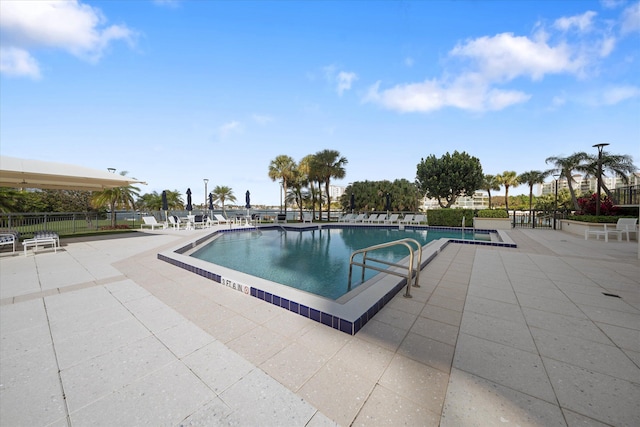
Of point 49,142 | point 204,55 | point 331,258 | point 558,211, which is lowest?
point 331,258

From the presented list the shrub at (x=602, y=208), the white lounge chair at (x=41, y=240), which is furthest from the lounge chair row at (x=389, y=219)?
the white lounge chair at (x=41, y=240)

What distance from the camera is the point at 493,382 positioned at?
Result: 68.2 inches

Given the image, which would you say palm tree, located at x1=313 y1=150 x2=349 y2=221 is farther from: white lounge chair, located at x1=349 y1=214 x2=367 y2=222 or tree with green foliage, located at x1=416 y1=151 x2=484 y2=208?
tree with green foliage, located at x1=416 y1=151 x2=484 y2=208

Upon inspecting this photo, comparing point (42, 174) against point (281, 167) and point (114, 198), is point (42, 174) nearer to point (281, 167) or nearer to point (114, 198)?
point (114, 198)

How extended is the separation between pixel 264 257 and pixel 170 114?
1059 cm

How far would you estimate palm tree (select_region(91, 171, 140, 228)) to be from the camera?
563 inches

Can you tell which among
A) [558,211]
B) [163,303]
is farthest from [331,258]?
[558,211]

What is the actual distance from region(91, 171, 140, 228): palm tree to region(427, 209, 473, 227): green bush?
18473 millimetres

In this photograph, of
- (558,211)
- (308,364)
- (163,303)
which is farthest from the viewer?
(558,211)

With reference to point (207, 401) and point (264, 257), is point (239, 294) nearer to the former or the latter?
point (207, 401)

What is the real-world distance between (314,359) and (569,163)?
866 inches

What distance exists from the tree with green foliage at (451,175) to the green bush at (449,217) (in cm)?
1131

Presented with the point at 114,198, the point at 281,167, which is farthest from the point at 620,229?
the point at 114,198

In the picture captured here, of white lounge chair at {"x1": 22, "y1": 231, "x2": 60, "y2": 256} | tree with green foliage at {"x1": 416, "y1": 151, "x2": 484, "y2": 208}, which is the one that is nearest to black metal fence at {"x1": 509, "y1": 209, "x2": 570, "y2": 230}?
tree with green foliage at {"x1": 416, "y1": 151, "x2": 484, "y2": 208}
